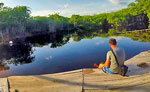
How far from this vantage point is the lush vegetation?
62031 millimetres

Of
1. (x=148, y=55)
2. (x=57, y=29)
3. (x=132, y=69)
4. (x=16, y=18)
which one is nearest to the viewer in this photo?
(x=132, y=69)

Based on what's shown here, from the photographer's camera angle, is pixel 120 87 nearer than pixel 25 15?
Yes

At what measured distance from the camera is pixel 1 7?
211ft

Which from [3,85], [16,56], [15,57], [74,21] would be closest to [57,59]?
[15,57]

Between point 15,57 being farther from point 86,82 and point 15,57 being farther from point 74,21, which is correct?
point 74,21

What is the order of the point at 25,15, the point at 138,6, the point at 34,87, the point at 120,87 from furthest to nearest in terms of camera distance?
the point at 25,15 → the point at 138,6 → the point at 34,87 → the point at 120,87

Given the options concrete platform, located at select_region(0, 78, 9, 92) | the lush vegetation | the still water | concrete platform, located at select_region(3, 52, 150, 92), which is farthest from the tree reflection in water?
the lush vegetation

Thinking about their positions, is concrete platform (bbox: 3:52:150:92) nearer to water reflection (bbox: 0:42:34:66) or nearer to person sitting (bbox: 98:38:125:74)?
person sitting (bbox: 98:38:125:74)

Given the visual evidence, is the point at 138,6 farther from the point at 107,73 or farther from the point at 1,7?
the point at 107,73

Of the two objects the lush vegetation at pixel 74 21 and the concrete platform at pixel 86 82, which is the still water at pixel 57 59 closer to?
the concrete platform at pixel 86 82

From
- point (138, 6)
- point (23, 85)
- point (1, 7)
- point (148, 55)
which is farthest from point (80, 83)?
point (1, 7)

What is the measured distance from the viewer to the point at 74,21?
11106 cm

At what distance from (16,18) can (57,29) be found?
3841 cm

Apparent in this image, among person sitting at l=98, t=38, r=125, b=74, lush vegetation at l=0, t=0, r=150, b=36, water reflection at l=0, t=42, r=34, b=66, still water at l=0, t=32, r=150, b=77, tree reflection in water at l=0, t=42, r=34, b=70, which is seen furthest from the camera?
lush vegetation at l=0, t=0, r=150, b=36
